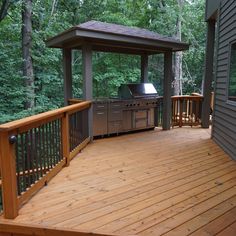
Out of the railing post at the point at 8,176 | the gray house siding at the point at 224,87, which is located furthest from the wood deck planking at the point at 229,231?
the gray house siding at the point at 224,87

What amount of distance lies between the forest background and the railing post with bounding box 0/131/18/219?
5500 mm

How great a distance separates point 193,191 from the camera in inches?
131

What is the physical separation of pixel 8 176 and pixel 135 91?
4838mm

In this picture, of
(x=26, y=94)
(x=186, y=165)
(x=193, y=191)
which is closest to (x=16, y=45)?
(x=26, y=94)

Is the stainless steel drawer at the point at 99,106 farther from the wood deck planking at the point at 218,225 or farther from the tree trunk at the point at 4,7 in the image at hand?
the tree trunk at the point at 4,7

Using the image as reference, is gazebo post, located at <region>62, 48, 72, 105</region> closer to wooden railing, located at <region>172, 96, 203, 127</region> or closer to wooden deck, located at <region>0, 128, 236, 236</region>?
wooden deck, located at <region>0, 128, 236, 236</region>

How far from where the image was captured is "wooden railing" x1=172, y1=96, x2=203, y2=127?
776cm

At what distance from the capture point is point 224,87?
5340 millimetres

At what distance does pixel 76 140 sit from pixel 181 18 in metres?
8.79

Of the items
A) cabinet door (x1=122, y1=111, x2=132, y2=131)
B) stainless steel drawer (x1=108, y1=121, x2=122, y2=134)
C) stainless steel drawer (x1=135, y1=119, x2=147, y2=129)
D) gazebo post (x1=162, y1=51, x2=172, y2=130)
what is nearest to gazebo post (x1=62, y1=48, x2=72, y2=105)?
stainless steel drawer (x1=108, y1=121, x2=122, y2=134)

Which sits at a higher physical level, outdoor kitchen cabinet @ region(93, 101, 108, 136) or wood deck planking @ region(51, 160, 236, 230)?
outdoor kitchen cabinet @ region(93, 101, 108, 136)

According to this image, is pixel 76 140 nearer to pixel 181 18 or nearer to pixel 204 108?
pixel 204 108

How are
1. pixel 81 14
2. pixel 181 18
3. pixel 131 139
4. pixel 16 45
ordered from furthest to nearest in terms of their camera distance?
pixel 81 14
pixel 181 18
pixel 16 45
pixel 131 139

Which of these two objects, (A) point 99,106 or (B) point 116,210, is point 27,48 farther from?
(B) point 116,210
